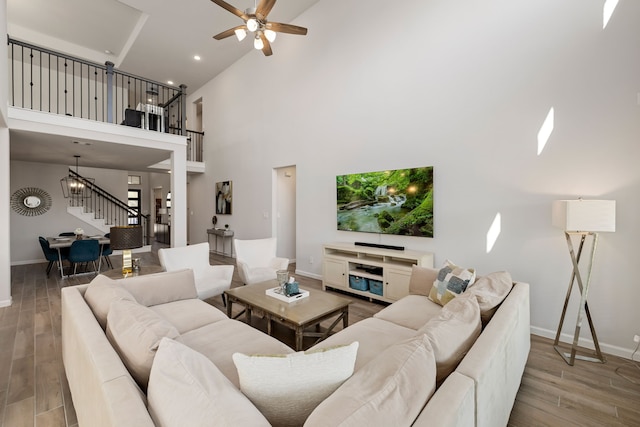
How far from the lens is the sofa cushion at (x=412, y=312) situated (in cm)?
221

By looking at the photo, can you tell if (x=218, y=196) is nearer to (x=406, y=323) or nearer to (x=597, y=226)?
(x=406, y=323)

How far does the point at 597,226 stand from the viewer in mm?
2291

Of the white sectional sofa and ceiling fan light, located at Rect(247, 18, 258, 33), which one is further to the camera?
ceiling fan light, located at Rect(247, 18, 258, 33)

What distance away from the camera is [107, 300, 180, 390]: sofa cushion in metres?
1.18

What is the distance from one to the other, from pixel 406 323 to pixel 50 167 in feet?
30.3

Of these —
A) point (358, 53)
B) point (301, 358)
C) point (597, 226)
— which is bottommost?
point (301, 358)

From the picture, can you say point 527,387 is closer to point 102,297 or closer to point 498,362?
point 498,362

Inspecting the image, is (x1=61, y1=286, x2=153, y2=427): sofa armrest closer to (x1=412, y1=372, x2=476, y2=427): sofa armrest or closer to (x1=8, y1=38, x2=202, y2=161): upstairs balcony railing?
(x1=412, y1=372, x2=476, y2=427): sofa armrest

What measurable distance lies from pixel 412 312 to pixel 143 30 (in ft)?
24.9

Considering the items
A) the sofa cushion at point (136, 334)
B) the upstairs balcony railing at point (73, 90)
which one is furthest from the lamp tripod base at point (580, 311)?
the upstairs balcony railing at point (73, 90)

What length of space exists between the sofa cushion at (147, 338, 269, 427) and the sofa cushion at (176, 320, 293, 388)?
0.65m

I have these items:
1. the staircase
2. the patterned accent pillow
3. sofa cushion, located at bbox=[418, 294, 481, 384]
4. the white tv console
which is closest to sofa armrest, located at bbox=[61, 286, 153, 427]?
sofa cushion, located at bbox=[418, 294, 481, 384]

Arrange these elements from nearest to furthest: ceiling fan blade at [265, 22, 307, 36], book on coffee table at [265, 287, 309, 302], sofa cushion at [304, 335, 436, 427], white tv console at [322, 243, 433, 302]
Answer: sofa cushion at [304, 335, 436, 427] < book on coffee table at [265, 287, 309, 302] < ceiling fan blade at [265, 22, 307, 36] < white tv console at [322, 243, 433, 302]

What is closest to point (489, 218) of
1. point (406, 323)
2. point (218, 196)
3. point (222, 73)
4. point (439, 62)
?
point (406, 323)
